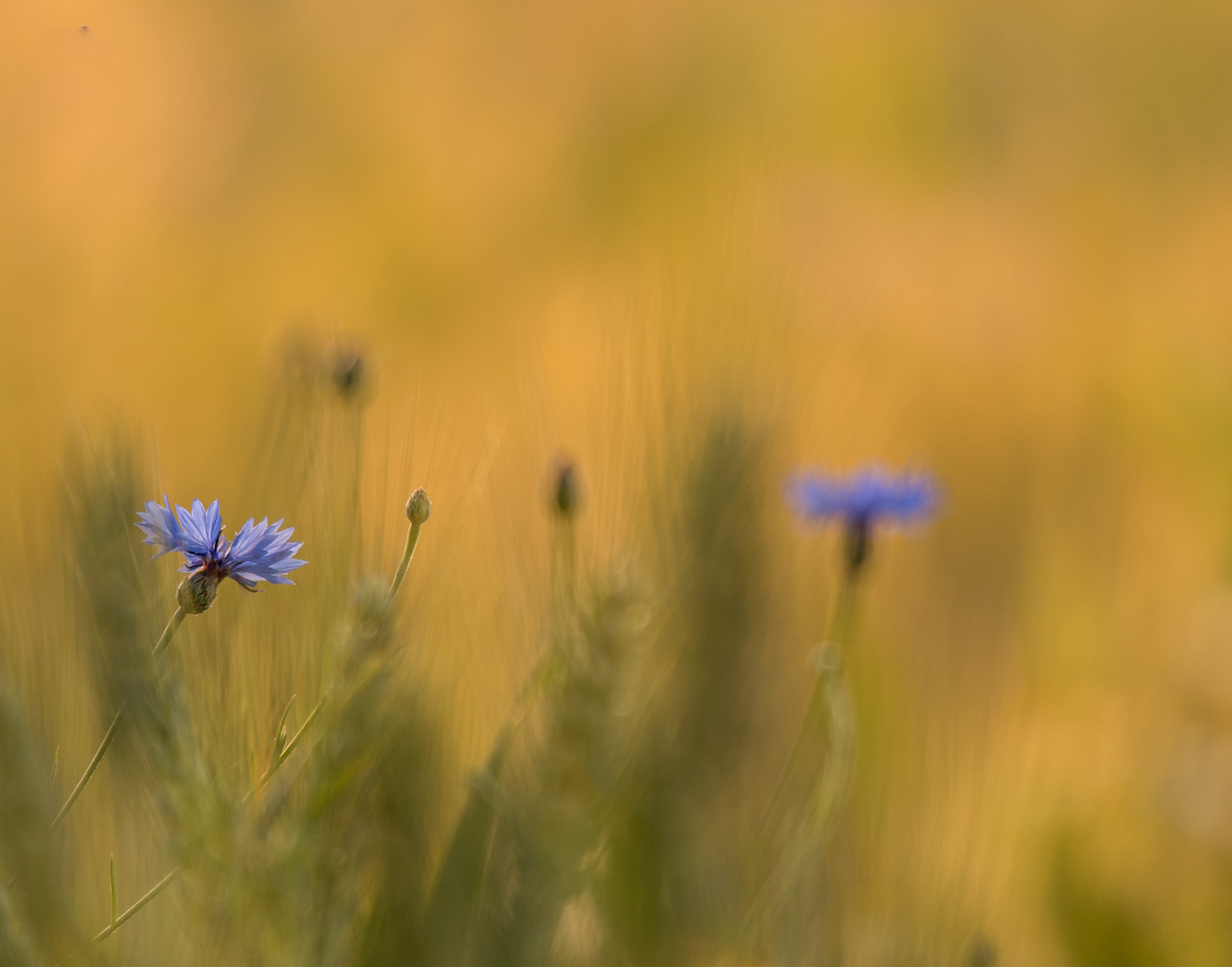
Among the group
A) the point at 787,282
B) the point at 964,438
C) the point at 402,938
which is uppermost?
the point at 964,438

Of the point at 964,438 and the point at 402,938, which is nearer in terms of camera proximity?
the point at 402,938

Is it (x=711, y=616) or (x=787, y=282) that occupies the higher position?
(x=787, y=282)

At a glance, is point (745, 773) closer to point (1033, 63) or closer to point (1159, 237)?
point (1159, 237)

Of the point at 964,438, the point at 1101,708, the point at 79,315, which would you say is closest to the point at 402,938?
the point at 1101,708

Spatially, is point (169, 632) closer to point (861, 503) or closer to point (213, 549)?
point (213, 549)

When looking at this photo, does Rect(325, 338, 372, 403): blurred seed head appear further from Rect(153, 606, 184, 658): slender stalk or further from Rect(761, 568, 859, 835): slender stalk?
Rect(761, 568, 859, 835): slender stalk

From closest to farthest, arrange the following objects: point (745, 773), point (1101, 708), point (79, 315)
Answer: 1. point (745, 773)
2. point (1101, 708)
3. point (79, 315)

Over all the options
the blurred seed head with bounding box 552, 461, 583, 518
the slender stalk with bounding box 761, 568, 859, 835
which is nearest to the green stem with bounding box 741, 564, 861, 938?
the slender stalk with bounding box 761, 568, 859, 835
